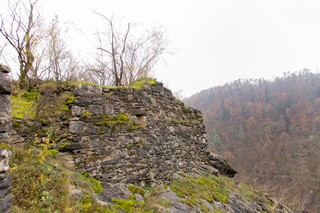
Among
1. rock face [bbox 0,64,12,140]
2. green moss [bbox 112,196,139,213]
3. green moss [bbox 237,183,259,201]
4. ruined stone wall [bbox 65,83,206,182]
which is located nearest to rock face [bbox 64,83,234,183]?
ruined stone wall [bbox 65,83,206,182]

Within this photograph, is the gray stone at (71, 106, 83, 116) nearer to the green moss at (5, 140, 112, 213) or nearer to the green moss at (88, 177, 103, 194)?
the green moss at (5, 140, 112, 213)

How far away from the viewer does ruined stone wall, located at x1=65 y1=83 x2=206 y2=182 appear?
4641 millimetres

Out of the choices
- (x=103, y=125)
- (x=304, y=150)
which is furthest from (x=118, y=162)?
(x=304, y=150)

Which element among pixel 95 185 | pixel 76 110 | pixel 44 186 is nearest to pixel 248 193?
pixel 95 185

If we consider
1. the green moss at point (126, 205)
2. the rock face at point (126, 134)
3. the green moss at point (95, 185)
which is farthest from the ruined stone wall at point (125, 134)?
the green moss at point (126, 205)

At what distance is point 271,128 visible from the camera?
159ft

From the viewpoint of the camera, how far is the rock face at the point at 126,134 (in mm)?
4637

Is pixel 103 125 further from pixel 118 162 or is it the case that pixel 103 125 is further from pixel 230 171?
pixel 230 171

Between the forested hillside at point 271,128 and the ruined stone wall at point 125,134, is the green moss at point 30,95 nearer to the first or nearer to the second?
the ruined stone wall at point 125,134

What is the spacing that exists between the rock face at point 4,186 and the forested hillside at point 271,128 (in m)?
29.9

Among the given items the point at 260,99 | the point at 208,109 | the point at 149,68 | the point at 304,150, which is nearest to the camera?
the point at 149,68

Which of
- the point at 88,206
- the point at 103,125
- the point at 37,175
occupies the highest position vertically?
the point at 103,125

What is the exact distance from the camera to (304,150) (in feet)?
133

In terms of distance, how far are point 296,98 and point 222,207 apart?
5721 centimetres
